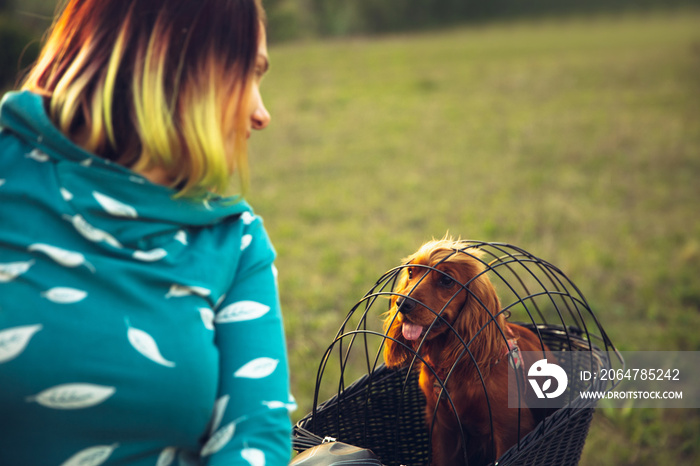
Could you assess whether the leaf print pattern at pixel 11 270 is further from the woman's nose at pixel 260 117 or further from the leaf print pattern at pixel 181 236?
the woman's nose at pixel 260 117

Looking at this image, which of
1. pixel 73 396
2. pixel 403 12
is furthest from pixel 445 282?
pixel 403 12

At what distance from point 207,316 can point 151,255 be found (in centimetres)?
15

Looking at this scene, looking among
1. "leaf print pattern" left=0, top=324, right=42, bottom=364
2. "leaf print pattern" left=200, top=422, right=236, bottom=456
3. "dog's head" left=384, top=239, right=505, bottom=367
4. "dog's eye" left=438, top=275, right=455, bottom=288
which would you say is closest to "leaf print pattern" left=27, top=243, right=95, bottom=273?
"leaf print pattern" left=0, top=324, right=42, bottom=364

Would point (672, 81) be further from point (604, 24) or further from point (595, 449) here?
point (604, 24)

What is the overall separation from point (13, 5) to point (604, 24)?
21.5 metres

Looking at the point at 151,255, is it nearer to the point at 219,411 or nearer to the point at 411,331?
the point at 219,411

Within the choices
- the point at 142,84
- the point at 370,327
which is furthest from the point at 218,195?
the point at 370,327

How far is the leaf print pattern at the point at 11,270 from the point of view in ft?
2.99

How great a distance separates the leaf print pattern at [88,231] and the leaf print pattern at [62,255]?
0.03 meters

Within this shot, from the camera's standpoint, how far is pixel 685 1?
2456cm

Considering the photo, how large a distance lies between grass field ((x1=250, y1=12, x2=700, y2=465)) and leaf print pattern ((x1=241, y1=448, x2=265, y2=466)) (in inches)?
85.6

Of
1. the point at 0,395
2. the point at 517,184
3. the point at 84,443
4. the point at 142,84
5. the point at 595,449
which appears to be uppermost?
the point at 142,84

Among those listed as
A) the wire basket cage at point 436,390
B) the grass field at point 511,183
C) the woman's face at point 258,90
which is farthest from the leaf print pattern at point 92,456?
the grass field at point 511,183

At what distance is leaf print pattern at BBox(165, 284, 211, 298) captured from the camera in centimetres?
99
